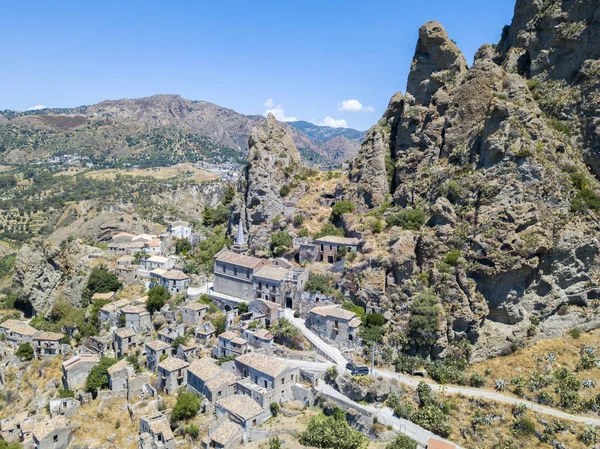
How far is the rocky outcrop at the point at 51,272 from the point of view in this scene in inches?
2800

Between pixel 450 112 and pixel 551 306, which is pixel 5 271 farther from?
pixel 551 306

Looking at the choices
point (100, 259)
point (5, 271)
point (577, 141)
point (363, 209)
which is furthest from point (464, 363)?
point (5, 271)

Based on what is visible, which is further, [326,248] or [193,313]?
[326,248]

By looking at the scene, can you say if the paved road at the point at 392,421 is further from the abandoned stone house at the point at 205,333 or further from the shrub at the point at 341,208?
the shrub at the point at 341,208

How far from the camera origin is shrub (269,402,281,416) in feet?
135

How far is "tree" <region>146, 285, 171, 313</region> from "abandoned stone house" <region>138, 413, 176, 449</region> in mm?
19400

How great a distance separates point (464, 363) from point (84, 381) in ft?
143

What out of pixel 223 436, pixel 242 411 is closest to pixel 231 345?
pixel 242 411

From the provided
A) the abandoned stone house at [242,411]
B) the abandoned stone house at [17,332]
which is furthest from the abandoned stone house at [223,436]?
the abandoned stone house at [17,332]

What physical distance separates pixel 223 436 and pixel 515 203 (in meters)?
37.9

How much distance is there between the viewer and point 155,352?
49844mm

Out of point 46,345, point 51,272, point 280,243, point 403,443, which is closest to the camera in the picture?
point 403,443

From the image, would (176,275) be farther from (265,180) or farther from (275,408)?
(275,408)

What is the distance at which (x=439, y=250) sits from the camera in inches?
1901
